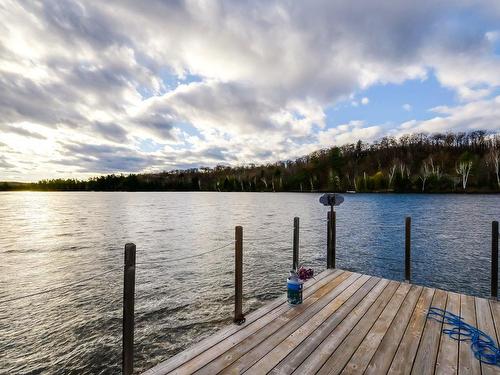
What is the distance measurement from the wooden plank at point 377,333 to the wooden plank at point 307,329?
0.60m

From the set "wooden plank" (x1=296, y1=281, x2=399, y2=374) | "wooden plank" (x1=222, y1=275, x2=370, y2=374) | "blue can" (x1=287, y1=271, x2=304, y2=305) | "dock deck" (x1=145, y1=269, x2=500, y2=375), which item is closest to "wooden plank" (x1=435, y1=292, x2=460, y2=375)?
"dock deck" (x1=145, y1=269, x2=500, y2=375)

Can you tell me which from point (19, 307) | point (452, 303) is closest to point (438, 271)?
point (452, 303)

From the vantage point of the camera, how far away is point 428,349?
388 centimetres

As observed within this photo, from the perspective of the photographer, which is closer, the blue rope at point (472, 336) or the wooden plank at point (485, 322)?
the wooden plank at point (485, 322)

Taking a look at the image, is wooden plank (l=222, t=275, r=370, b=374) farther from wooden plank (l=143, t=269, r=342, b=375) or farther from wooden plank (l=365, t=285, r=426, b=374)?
wooden plank (l=365, t=285, r=426, b=374)

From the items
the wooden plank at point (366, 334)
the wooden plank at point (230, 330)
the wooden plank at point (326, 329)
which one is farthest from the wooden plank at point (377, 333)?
the wooden plank at point (230, 330)

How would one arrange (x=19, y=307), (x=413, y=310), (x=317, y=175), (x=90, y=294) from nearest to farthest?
1. (x=413, y=310)
2. (x=19, y=307)
3. (x=90, y=294)
4. (x=317, y=175)

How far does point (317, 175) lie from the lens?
136875 mm

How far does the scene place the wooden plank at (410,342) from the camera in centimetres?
347

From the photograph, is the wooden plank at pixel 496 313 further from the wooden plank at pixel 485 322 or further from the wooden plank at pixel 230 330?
the wooden plank at pixel 230 330

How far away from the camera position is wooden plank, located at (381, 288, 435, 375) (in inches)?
137

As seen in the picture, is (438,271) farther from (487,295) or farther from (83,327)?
(83,327)

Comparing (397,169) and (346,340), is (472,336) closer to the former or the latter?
(346,340)

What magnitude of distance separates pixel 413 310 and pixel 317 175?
135 m
